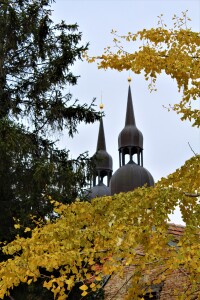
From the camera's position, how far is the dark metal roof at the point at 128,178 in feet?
137

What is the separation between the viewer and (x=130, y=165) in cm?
4281

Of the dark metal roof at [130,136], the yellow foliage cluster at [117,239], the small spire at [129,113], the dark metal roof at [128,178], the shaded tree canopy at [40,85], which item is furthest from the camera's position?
the small spire at [129,113]

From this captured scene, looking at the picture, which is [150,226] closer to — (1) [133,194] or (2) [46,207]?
(1) [133,194]

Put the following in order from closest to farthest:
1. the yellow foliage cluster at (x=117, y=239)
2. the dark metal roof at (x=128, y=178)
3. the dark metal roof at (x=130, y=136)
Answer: the yellow foliage cluster at (x=117, y=239), the dark metal roof at (x=128, y=178), the dark metal roof at (x=130, y=136)

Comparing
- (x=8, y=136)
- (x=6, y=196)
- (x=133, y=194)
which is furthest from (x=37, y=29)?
(x=133, y=194)

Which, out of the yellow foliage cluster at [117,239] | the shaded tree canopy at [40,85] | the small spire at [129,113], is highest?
the small spire at [129,113]

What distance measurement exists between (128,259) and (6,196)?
7.32 metres

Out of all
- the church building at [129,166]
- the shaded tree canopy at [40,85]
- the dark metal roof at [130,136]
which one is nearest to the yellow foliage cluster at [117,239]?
the shaded tree canopy at [40,85]

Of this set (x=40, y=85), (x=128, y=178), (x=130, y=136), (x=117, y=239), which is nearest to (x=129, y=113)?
(x=130, y=136)

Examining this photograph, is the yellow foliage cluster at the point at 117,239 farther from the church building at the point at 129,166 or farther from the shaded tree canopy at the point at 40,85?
the church building at the point at 129,166

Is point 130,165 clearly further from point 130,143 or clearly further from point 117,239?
point 117,239

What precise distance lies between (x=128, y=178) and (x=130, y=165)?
4.35 feet

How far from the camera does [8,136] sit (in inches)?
482

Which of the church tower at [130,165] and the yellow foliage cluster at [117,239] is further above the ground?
the church tower at [130,165]
